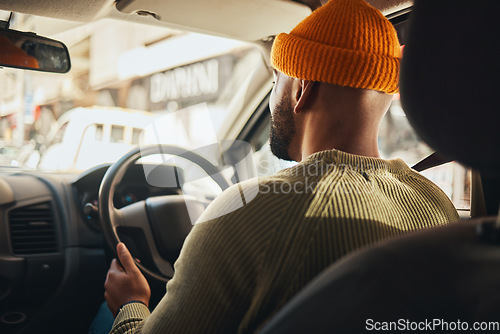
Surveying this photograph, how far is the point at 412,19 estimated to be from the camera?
0.74m

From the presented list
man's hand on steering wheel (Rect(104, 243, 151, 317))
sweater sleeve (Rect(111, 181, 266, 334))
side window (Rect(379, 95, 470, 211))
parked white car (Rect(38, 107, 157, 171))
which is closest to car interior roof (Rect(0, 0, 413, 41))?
side window (Rect(379, 95, 470, 211))

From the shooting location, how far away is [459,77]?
0.67m

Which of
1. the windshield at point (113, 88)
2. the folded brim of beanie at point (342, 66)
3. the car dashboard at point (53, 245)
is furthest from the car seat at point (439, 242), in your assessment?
the windshield at point (113, 88)

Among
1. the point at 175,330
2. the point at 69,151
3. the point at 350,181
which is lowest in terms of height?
the point at 69,151

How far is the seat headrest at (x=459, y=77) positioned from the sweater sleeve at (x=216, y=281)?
18.5 inches

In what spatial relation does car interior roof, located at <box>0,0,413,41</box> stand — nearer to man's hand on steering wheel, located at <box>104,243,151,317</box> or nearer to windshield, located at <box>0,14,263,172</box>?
windshield, located at <box>0,14,263,172</box>

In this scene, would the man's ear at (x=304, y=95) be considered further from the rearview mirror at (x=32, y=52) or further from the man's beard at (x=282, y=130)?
the rearview mirror at (x=32, y=52)

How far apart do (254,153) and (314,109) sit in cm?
166

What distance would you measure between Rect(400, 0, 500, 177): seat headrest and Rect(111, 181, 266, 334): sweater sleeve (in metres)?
Result: 0.47

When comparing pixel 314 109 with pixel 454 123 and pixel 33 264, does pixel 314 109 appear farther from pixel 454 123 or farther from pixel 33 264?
pixel 33 264

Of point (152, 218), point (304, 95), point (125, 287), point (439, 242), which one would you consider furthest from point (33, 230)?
point (439, 242)

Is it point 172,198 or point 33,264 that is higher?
point 172,198

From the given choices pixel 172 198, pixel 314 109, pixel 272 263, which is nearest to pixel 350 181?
pixel 272 263

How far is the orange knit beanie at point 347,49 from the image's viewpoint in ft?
4.64
